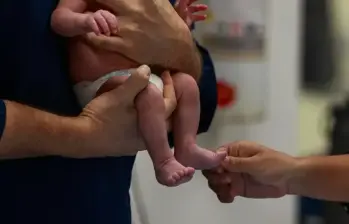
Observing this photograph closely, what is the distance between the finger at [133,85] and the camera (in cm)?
82

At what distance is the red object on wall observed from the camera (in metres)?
1.61

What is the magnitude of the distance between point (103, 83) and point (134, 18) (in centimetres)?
9

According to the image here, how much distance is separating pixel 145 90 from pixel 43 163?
174 mm

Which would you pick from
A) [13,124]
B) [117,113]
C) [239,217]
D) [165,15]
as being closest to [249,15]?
[239,217]

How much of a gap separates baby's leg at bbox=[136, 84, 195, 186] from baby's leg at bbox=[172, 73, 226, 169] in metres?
0.04

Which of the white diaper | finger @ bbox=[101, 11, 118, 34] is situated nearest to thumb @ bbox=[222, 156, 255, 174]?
the white diaper

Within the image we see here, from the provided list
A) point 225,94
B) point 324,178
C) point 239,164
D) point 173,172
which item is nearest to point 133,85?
point 173,172

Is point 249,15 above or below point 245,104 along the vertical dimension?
above

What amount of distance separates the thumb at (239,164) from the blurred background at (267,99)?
51cm

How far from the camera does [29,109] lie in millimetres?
799

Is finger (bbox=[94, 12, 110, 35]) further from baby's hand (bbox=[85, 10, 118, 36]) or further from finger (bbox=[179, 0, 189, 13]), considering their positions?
finger (bbox=[179, 0, 189, 13])

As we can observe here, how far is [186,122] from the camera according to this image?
0.90 meters

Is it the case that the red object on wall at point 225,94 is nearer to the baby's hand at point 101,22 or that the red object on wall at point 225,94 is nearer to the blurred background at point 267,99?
the blurred background at point 267,99

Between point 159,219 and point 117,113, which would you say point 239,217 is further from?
point 117,113
